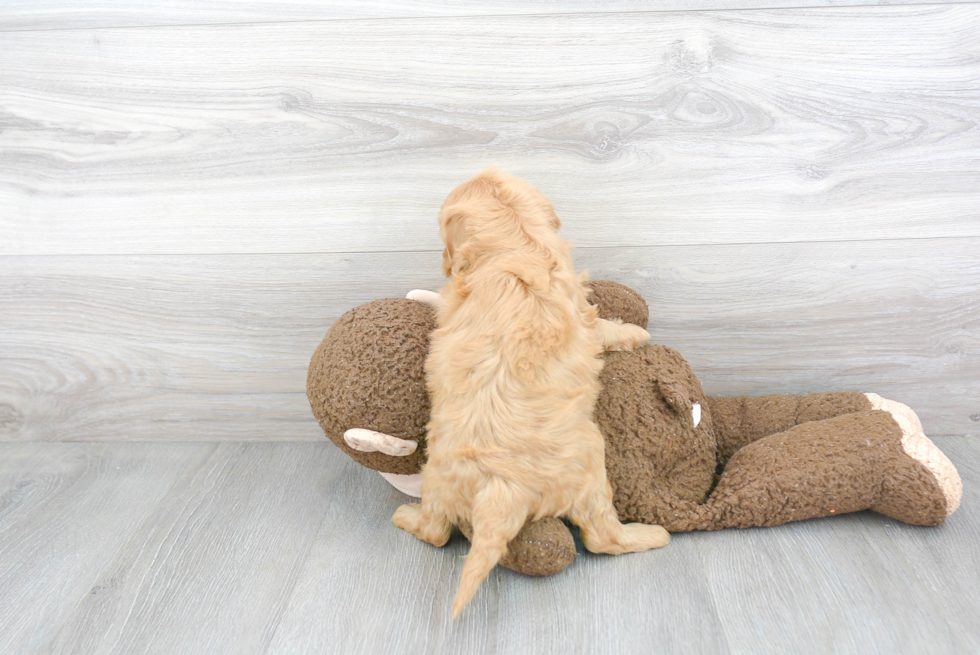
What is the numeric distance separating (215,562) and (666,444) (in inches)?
29.2

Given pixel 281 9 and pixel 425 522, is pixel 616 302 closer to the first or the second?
pixel 425 522

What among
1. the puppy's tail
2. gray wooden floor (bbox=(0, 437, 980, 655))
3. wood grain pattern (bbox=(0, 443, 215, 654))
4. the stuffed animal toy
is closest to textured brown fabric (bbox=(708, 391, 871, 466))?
the stuffed animal toy

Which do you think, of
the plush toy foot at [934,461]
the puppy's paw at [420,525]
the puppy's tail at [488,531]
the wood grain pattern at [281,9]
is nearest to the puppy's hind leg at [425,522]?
the puppy's paw at [420,525]

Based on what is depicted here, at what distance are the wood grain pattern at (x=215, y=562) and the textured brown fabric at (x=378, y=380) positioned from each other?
0.75 feet

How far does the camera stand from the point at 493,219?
955mm

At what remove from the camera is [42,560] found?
1.10 m

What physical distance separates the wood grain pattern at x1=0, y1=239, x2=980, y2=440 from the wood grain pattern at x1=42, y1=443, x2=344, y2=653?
0.47 ft

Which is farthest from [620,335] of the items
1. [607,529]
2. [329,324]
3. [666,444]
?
[329,324]

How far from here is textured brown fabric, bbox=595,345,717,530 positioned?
3.40 feet

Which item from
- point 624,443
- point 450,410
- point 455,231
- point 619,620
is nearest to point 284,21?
point 455,231

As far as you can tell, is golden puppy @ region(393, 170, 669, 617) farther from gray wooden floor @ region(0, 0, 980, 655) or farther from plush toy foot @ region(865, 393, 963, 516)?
plush toy foot @ region(865, 393, 963, 516)

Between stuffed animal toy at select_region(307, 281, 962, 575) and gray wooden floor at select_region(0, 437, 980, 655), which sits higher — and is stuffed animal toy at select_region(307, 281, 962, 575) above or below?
above

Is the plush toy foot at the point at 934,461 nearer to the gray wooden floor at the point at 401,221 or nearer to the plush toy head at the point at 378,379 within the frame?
the gray wooden floor at the point at 401,221

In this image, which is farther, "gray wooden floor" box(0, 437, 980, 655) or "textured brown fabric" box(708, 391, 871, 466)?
"textured brown fabric" box(708, 391, 871, 466)
